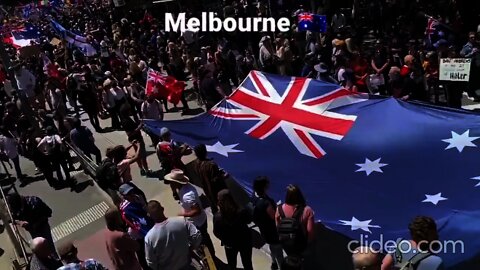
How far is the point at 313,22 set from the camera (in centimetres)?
1383

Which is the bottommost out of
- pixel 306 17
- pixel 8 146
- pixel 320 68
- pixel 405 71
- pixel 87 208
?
pixel 87 208

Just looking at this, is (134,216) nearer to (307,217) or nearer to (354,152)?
(307,217)

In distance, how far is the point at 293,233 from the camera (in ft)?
18.0

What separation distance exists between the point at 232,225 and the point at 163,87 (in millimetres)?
8007

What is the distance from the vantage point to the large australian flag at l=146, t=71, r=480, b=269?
6035mm

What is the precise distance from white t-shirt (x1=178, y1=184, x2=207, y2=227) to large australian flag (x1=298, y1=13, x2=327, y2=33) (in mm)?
8270

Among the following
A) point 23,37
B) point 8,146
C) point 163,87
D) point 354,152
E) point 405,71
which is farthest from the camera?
point 23,37

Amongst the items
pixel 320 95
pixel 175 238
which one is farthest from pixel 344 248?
pixel 320 95

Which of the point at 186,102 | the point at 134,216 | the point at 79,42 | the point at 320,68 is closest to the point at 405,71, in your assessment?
the point at 320,68

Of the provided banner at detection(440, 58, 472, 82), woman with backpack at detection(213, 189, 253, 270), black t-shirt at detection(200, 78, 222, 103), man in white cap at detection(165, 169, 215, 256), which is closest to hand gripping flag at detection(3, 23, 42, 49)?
black t-shirt at detection(200, 78, 222, 103)

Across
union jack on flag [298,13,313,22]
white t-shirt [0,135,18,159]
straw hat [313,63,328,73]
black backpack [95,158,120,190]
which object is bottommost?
white t-shirt [0,135,18,159]

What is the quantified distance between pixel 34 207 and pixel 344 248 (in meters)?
3.91

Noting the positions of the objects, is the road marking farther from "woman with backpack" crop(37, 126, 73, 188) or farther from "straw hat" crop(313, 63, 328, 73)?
"straw hat" crop(313, 63, 328, 73)

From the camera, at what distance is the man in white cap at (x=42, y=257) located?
566 centimetres
